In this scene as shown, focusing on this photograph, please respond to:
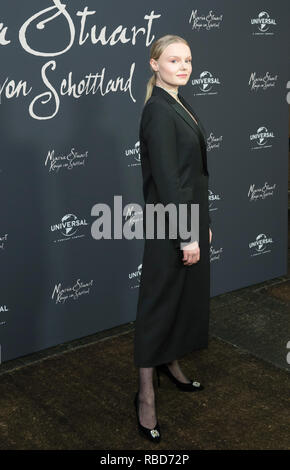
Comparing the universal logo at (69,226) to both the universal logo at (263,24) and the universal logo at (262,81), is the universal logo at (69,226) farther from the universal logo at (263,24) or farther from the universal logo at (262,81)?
the universal logo at (263,24)

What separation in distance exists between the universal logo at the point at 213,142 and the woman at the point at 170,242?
4.77ft

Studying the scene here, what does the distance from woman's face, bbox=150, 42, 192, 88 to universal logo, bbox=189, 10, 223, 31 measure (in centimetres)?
143

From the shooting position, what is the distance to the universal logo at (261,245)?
4.80 metres

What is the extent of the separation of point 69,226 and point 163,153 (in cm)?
126

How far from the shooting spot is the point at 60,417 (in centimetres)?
312

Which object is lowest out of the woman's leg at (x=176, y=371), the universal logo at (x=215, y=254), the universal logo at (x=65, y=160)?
the woman's leg at (x=176, y=371)

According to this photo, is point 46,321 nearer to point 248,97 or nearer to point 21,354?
point 21,354

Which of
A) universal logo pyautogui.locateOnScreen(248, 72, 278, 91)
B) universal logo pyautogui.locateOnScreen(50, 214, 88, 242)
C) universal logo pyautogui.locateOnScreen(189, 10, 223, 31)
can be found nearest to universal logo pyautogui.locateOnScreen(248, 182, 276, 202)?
universal logo pyautogui.locateOnScreen(248, 72, 278, 91)

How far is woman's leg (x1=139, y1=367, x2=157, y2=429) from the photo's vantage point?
9.66 feet

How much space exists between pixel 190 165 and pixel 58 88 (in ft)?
3.69

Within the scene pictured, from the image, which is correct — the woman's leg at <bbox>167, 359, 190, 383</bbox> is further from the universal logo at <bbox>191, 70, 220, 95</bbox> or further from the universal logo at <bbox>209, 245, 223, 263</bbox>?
the universal logo at <bbox>191, 70, 220, 95</bbox>

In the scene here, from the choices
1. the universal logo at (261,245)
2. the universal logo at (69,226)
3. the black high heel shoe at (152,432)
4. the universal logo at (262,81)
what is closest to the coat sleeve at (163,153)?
the black high heel shoe at (152,432)

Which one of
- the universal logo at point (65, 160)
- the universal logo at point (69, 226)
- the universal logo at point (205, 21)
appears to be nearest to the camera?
the universal logo at point (65, 160)

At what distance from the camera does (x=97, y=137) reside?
3.77m
